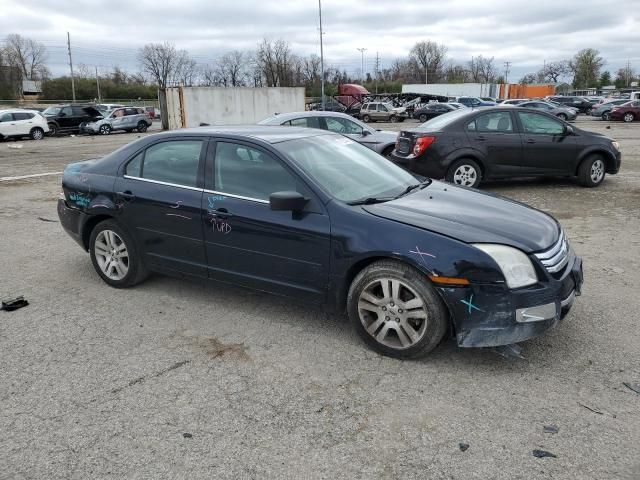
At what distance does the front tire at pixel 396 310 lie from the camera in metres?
3.50

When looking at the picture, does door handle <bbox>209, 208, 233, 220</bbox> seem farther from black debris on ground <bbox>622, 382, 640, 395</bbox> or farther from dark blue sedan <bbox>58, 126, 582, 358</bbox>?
black debris on ground <bbox>622, 382, 640, 395</bbox>

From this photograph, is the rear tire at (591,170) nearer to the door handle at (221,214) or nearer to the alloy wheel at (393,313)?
the alloy wheel at (393,313)

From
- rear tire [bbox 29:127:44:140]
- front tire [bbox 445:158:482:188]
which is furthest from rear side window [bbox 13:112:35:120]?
front tire [bbox 445:158:482:188]

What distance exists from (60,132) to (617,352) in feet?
107

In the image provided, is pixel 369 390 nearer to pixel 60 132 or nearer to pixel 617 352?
pixel 617 352

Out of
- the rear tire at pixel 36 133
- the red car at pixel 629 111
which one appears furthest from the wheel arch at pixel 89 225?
the red car at pixel 629 111

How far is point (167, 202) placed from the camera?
4543mm

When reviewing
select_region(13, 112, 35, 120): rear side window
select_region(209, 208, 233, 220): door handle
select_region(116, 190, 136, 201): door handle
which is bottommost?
select_region(209, 208, 233, 220): door handle

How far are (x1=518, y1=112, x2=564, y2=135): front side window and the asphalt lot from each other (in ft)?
16.5

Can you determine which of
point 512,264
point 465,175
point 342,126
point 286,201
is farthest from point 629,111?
point 286,201

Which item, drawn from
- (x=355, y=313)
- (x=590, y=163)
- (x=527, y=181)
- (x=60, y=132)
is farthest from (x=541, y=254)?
(x=60, y=132)

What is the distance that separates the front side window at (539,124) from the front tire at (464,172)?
1.13 metres

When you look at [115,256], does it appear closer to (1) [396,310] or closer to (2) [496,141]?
(1) [396,310]

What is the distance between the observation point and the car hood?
3543 mm
